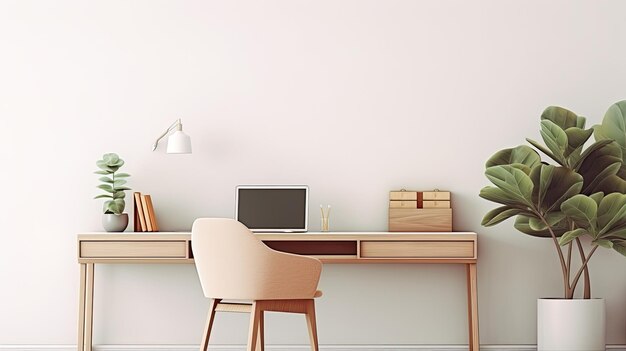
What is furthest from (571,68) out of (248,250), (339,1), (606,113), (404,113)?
(248,250)

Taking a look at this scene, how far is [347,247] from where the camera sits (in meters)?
4.88

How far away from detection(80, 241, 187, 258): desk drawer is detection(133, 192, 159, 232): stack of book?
0.20m

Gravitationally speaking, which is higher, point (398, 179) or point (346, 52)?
point (346, 52)

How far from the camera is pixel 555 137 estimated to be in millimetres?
4566

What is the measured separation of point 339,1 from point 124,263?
192 centimetres

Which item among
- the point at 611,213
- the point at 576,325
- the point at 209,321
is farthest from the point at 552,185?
the point at 209,321

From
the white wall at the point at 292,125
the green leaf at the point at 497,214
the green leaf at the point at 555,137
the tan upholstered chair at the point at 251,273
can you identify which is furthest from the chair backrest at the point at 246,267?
the green leaf at the point at 555,137

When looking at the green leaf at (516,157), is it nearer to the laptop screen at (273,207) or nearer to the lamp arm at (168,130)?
the laptop screen at (273,207)

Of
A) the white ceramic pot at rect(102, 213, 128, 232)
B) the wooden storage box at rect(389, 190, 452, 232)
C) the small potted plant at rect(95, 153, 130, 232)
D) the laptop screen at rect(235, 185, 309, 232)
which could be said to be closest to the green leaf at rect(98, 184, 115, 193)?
the small potted plant at rect(95, 153, 130, 232)

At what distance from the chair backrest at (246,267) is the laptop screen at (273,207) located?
923 mm

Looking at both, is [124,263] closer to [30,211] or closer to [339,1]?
[30,211]

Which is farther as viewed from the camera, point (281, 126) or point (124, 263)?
point (281, 126)

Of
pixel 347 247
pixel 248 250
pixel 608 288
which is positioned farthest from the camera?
pixel 608 288

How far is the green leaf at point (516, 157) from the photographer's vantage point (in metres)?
4.68
